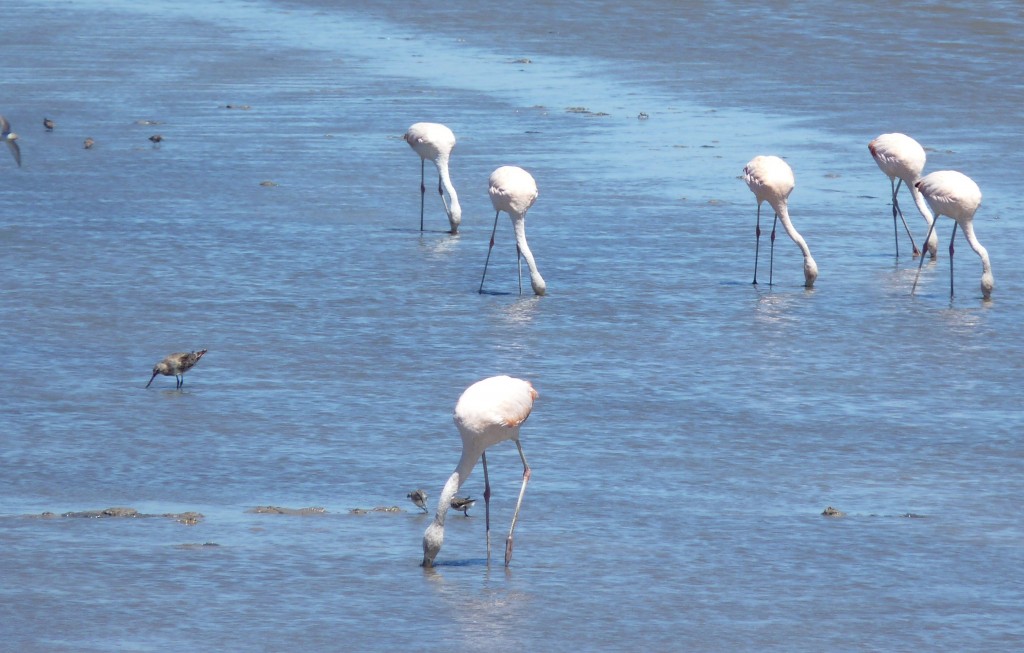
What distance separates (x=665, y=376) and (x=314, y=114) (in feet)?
40.0

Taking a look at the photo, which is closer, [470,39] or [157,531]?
[157,531]

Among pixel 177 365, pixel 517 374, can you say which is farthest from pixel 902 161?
pixel 177 365

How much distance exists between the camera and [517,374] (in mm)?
11445

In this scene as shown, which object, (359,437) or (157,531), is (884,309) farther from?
(157,531)

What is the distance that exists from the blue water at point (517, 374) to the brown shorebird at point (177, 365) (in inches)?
5.1

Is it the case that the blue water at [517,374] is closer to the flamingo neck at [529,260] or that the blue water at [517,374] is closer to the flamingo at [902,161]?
the flamingo neck at [529,260]

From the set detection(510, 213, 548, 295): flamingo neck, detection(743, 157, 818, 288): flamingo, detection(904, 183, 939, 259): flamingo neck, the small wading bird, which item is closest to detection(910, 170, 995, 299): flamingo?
detection(904, 183, 939, 259): flamingo neck

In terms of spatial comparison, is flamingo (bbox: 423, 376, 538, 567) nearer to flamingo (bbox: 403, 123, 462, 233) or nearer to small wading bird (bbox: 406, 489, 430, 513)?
small wading bird (bbox: 406, 489, 430, 513)

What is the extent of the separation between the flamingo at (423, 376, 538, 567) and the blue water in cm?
18

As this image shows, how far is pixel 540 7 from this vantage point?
112 ft

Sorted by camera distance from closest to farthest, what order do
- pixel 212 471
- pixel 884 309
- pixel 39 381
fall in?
1. pixel 212 471
2. pixel 39 381
3. pixel 884 309

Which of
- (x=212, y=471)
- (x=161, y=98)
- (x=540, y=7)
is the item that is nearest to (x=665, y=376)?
(x=212, y=471)

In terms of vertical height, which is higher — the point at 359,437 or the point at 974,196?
the point at 974,196

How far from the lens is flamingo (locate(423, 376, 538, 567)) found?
26.3 ft
